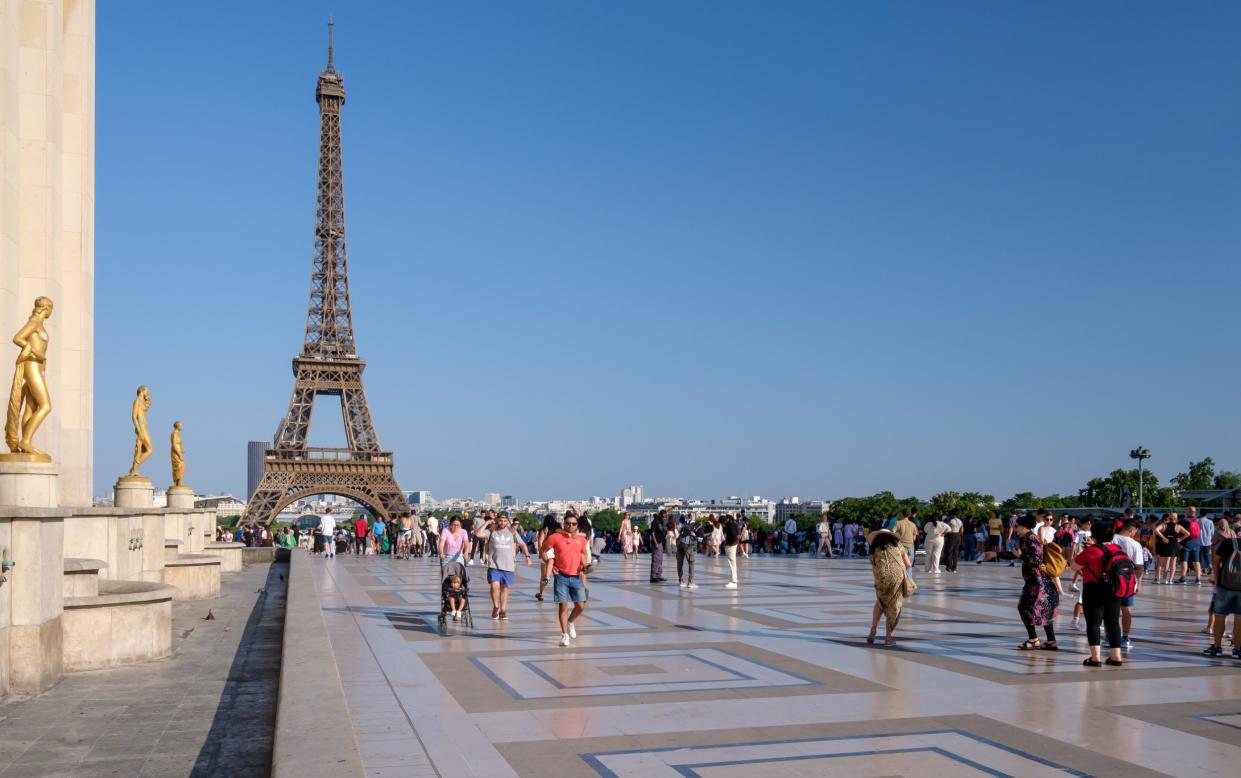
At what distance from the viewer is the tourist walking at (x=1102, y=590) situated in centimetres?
1145

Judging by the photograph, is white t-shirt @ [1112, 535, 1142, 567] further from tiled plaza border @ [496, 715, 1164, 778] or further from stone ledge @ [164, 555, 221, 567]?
stone ledge @ [164, 555, 221, 567]

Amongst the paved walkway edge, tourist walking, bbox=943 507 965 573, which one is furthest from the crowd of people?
the paved walkway edge

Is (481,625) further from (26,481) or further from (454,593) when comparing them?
(26,481)

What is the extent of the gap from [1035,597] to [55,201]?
52.8 ft

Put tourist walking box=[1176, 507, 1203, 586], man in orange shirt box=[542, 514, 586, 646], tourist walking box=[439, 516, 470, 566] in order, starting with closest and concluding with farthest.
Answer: man in orange shirt box=[542, 514, 586, 646] → tourist walking box=[439, 516, 470, 566] → tourist walking box=[1176, 507, 1203, 586]

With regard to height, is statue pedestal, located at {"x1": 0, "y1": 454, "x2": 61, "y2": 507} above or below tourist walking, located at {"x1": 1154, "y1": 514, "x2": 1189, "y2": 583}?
above

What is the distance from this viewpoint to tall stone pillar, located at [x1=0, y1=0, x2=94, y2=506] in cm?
1552

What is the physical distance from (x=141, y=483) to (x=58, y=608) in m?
9.94

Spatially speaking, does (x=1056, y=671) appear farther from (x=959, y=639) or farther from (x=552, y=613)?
(x=552, y=613)

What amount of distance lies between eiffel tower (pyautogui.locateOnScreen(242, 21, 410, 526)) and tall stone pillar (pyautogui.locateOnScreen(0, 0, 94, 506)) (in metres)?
42.9

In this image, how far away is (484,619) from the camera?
15.6m

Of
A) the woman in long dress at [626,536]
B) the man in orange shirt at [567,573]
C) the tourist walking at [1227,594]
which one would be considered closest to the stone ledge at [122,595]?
the man in orange shirt at [567,573]

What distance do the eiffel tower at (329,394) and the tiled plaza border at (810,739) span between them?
57645mm

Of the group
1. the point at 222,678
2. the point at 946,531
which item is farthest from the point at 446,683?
the point at 946,531
